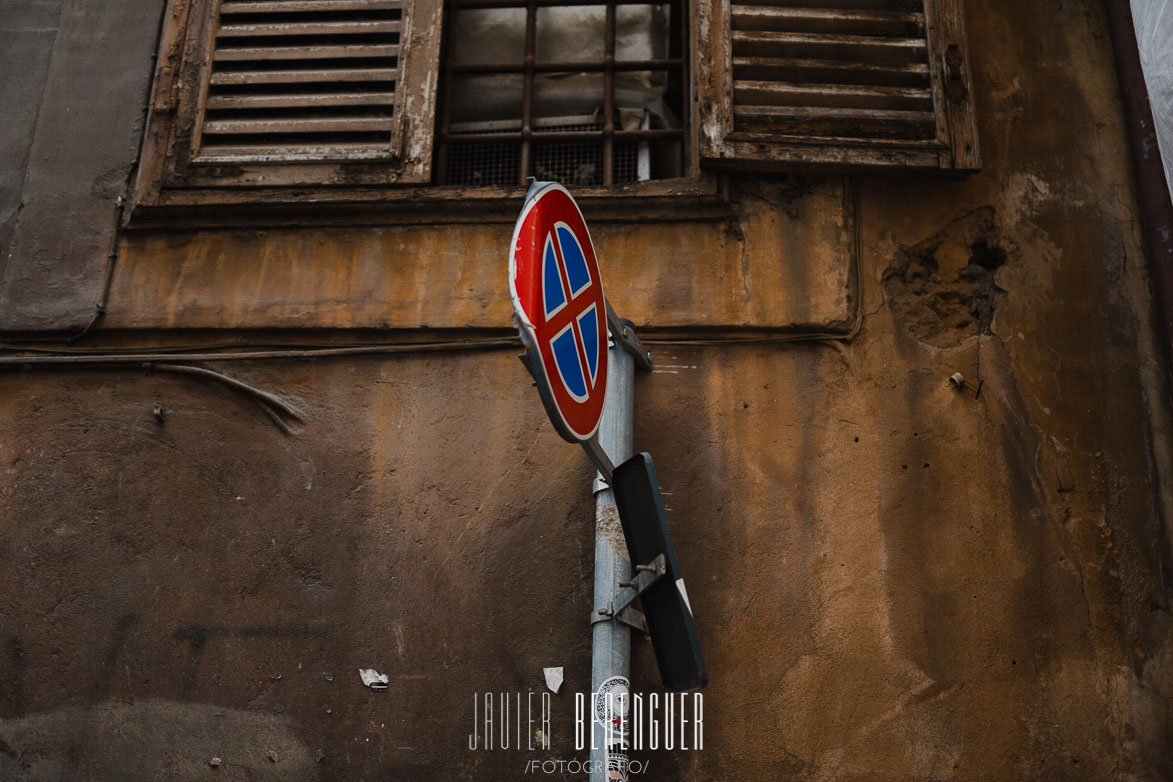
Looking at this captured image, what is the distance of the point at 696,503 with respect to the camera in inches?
165

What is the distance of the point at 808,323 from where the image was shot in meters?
4.40

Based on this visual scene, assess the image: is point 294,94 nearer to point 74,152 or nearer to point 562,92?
point 74,152

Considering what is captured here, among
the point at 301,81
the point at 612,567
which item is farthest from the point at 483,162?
the point at 612,567

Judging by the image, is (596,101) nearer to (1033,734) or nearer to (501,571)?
(501,571)

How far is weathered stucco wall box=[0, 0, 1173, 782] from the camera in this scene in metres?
3.90

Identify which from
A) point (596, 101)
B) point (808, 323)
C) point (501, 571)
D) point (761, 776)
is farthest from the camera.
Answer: point (596, 101)

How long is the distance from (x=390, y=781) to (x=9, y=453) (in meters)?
2.16

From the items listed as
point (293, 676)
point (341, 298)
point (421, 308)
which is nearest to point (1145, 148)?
point (421, 308)

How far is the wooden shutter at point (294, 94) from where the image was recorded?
4.70 metres

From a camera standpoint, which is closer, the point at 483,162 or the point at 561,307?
the point at 561,307

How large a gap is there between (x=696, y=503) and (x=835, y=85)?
196cm

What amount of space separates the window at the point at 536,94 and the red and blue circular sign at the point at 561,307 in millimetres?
1299

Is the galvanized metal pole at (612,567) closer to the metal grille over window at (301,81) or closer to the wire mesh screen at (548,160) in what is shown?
the wire mesh screen at (548,160)

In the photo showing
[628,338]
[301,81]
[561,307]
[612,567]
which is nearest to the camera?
[561,307]
